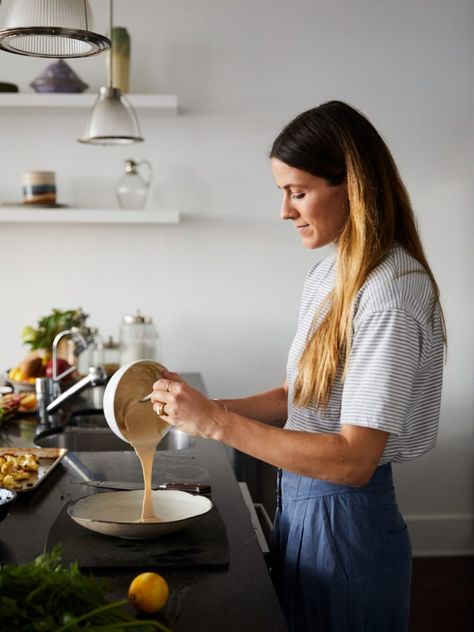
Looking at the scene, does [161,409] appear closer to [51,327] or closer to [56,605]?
[56,605]

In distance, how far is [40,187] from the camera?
11.9ft

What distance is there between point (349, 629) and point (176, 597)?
17.6 inches

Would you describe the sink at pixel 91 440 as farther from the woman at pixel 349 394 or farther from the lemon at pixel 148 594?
the lemon at pixel 148 594

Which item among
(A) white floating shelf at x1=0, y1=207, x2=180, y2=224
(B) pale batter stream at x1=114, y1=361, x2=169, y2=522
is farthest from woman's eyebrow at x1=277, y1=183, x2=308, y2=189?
(A) white floating shelf at x1=0, y1=207, x2=180, y2=224

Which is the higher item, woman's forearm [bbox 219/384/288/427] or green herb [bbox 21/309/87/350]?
green herb [bbox 21/309/87/350]

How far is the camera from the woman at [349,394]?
4.70 ft

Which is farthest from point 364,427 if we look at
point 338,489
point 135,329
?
point 135,329

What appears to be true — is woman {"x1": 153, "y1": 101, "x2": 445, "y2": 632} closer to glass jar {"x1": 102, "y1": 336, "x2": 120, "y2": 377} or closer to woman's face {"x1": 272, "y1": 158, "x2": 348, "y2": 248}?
woman's face {"x1": 272, "y1": 158, "x2": 348, "y2": 248}

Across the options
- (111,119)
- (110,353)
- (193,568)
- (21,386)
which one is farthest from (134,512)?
(110,353)

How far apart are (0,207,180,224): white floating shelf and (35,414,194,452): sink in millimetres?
1087

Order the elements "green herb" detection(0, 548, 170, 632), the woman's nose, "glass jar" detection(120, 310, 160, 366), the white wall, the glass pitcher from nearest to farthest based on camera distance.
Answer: "green herb" detection(0, 548, 170, 632) < the woman's nose < "glass jar" detection(120, 310, 160, 366) < the glass pitcher < the white wall

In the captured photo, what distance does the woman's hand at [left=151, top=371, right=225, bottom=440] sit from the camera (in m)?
1.52

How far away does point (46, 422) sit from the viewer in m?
2.71

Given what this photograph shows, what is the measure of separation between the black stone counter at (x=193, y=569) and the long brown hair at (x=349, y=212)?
33 cm
